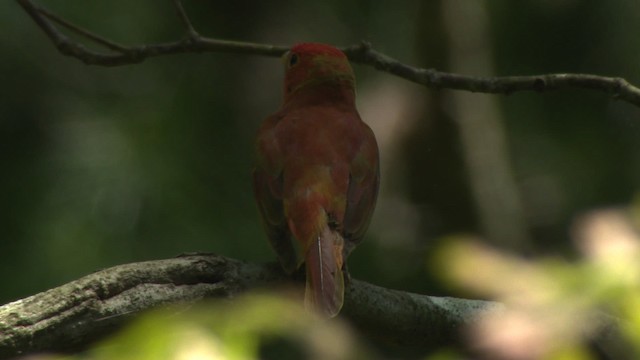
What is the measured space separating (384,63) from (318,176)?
1.33 feet

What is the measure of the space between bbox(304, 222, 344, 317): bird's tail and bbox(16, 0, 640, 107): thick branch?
56 cm

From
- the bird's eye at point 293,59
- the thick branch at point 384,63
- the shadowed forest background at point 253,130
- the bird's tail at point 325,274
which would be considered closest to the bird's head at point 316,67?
the bird's eye at point 293,59

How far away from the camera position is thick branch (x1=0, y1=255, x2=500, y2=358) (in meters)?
2.70

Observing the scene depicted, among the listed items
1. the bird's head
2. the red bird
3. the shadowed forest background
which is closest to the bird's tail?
the red bird

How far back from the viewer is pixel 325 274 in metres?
3.31

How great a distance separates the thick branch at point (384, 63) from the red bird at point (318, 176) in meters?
0.28

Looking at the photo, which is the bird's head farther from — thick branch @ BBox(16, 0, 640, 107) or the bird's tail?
the bird's tail

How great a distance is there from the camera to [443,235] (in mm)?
6059

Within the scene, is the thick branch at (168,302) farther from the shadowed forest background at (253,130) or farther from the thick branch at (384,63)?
the shadowed forest background at (253,130)

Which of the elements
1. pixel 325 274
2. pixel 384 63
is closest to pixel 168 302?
pixel 325 274

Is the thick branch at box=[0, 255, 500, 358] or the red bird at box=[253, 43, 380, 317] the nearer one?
the thick branch at box=[0, 255, 500, 358]

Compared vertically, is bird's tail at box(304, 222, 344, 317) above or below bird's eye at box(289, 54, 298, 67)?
below

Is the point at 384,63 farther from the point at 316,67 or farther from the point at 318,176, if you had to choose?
the point at 316,67

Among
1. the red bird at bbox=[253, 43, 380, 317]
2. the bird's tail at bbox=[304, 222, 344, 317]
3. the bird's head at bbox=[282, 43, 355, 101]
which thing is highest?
the bird's head at bbox=[282, 43, 355, 101]
